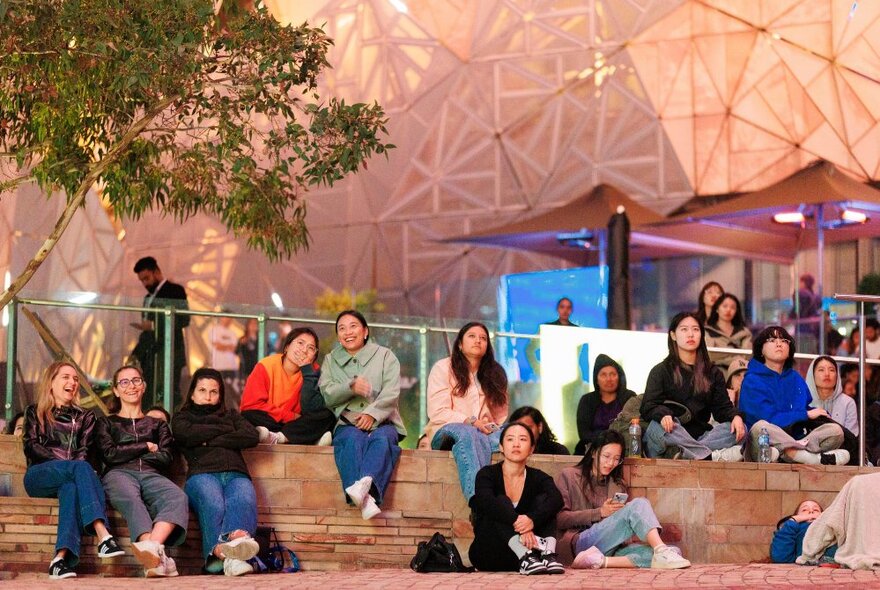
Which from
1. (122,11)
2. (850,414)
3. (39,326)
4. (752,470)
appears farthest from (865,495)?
(39,326)

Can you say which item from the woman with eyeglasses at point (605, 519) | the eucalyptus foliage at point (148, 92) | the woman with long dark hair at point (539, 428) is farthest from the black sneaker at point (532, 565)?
the eucalyptus foliage at point (148, 92)

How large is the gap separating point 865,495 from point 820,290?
10.3m

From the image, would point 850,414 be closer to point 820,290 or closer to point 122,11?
point 122,11

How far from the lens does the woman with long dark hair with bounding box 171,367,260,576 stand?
33.1 ft

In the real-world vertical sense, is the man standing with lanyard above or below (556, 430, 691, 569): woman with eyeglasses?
above

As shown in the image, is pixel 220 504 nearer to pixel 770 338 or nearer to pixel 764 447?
pixel 764 447

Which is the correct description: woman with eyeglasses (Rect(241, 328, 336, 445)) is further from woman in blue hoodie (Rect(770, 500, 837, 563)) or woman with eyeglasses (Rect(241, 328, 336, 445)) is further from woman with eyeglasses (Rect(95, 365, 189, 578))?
woman in blue hoodie (Rect(770, 500, 837, 563))

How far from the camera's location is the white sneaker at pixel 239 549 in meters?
9.98

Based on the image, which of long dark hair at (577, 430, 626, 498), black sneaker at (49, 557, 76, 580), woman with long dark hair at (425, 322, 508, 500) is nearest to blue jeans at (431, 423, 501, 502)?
woman with long dark hair at (425, 322, 508, 500)

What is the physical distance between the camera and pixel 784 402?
1198cm

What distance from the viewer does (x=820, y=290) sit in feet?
66.4

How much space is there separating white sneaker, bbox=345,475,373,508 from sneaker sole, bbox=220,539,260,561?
3.10 ft

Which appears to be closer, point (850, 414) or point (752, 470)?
point (752, 470)

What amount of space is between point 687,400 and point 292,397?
2.88 meters
